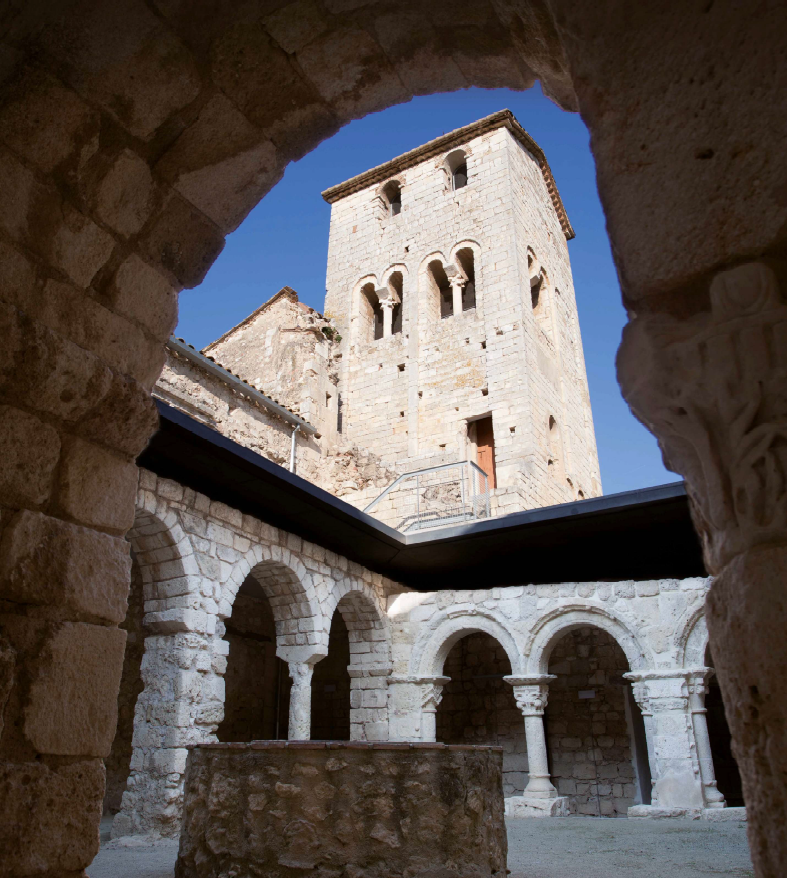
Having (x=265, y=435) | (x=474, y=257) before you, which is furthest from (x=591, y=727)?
(x=474, y=257)

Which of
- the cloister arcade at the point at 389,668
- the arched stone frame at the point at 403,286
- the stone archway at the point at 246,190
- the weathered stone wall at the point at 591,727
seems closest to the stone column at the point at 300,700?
the cloister arcade at the point at 389,668

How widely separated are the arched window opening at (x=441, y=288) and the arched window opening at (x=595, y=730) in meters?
9.78

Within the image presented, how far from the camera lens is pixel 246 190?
234 cm

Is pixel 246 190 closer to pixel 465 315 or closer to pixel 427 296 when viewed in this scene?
pixel 465 315

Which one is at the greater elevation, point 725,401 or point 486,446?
point 486,446

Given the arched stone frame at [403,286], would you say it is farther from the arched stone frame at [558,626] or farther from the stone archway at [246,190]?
the stone archway at [246,190]

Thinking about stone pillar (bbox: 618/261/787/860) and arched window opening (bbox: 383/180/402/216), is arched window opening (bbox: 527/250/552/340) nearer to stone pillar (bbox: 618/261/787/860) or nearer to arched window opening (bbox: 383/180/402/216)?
arched window opening (bbox: 383/180/402/216)

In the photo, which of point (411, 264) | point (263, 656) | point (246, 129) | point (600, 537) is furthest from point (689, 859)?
point (411, 264)

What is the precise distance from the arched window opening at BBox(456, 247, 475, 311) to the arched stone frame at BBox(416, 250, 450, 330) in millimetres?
433

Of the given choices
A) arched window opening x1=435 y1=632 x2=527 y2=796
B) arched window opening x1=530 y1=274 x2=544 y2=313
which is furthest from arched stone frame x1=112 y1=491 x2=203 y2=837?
arched window opening x1=530 y1=274 x2=544 y2=313

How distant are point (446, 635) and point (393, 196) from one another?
48.9ft

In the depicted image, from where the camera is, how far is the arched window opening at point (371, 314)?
1845 cm

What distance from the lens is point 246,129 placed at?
2.21 metres

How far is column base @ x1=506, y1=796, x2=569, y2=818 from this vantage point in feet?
25.9
